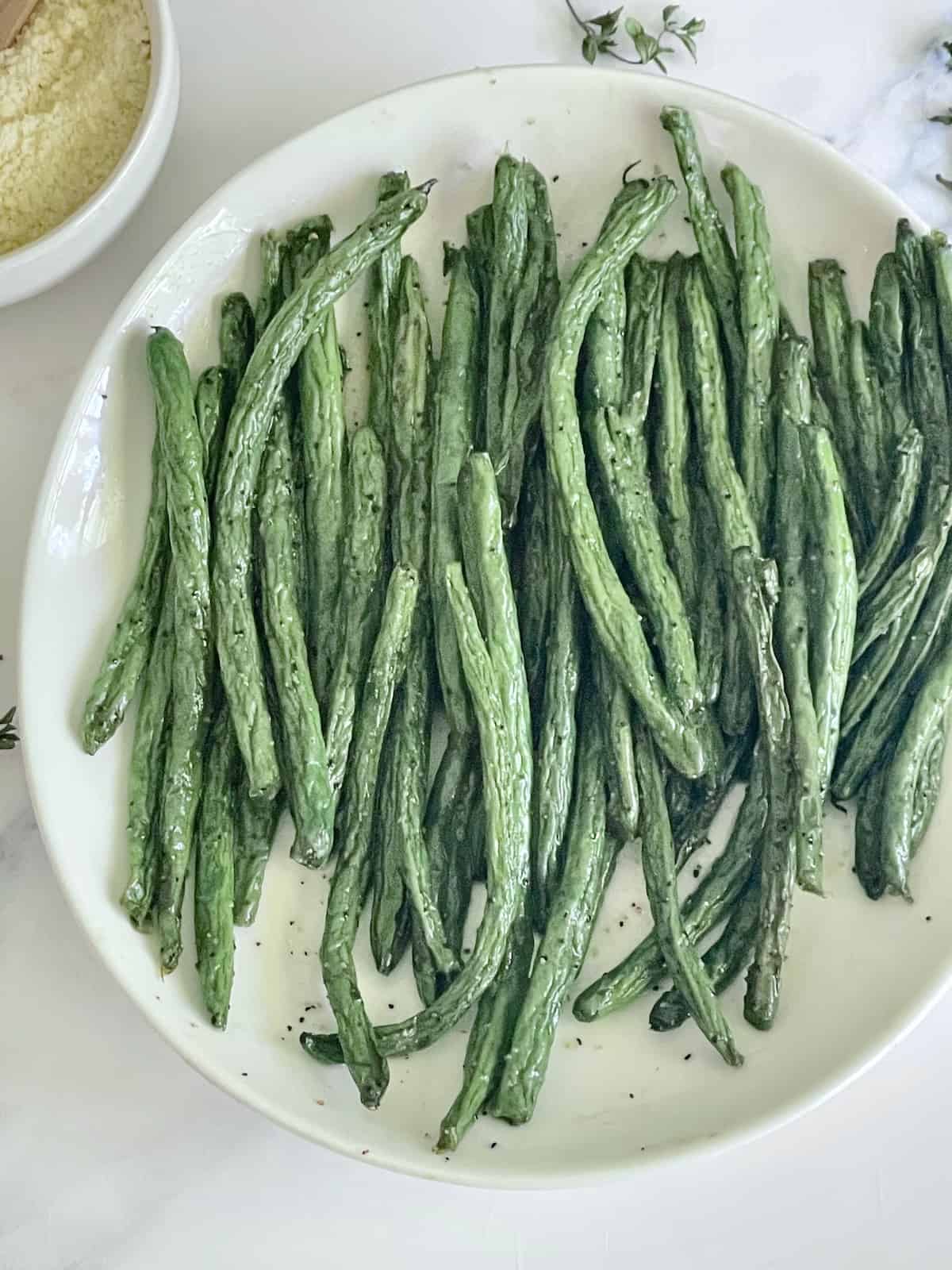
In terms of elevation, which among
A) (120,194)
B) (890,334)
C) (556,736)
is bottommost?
(556,736)

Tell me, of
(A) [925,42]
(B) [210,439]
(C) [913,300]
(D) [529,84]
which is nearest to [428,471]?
(B) [210,439]

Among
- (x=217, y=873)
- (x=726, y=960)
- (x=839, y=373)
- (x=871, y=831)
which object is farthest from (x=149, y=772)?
(x=839, y=373)

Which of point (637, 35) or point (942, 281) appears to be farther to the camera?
point (637, 35)

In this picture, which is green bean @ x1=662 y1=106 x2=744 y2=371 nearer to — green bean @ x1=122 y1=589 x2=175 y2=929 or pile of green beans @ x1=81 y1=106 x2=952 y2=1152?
pile of green beans @ x1=81 y1=106 x2=952 y2=1152

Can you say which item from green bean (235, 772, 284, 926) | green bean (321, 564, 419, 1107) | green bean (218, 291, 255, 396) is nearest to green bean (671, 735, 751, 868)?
green bean (321, 564, 419, 1107)

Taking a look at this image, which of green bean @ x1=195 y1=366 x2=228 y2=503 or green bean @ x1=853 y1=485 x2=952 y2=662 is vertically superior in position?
green bean @ x1=195 y1=366 x2=228 y2=503

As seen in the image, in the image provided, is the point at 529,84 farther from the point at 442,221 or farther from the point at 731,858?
the point at 731,858

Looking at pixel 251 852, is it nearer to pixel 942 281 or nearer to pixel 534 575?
pixel 534 575
